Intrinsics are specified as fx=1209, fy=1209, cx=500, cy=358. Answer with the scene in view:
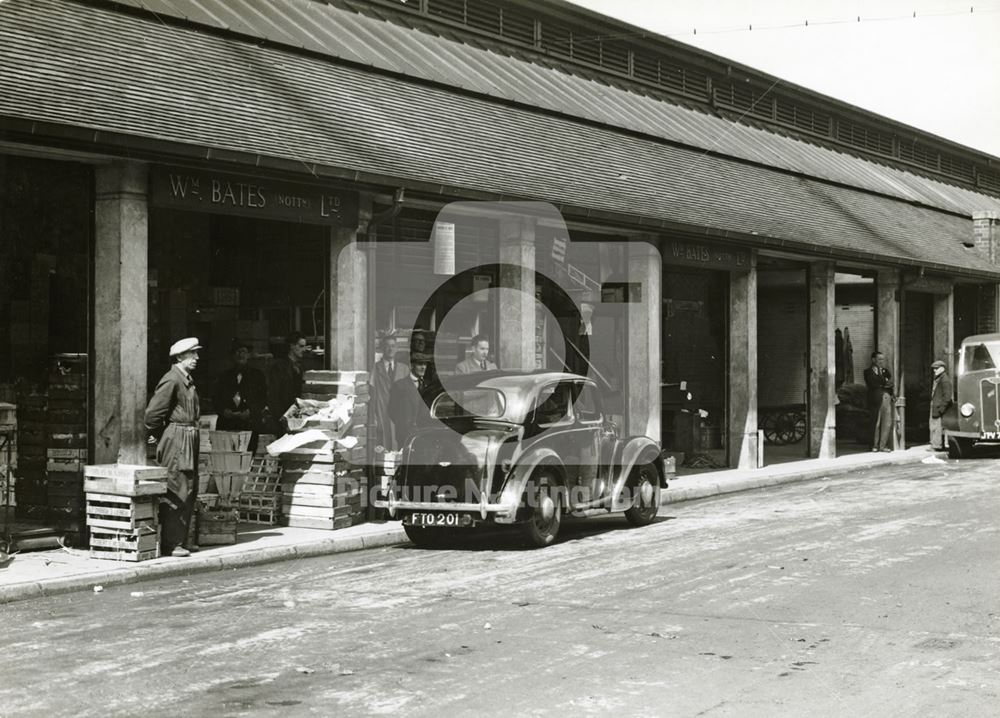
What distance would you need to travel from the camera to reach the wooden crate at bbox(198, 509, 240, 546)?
487 inches

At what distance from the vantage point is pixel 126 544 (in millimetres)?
11297

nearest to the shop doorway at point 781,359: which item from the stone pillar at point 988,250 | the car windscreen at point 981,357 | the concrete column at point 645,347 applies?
the car windscreen at point 981,357

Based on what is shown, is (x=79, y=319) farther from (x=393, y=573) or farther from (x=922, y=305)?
(x=922, y=305)

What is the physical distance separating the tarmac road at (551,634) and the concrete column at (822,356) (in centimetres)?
1114

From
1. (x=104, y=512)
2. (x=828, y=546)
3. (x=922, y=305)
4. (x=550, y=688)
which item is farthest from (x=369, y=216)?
(x=922, y=305)

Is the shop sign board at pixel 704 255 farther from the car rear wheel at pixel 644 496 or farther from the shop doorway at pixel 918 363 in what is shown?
the shop doorway at pixel 918 363

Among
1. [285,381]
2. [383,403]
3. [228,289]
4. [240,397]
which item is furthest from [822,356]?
[240,397]

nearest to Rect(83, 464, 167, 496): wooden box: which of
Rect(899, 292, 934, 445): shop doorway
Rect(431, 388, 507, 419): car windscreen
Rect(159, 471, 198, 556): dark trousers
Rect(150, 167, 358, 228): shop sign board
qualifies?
Rect(159, 471, 198, 556): dark trousers

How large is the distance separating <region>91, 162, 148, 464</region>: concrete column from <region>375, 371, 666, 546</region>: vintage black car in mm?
2689

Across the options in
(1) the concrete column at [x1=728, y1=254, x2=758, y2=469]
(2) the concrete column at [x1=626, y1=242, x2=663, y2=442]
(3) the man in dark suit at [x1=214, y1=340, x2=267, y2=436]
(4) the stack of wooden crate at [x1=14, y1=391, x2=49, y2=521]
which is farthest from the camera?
(1) the concrete column at [x1=728, y1=254, x2=758, y2=469]

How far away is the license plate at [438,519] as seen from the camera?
12.0 metres

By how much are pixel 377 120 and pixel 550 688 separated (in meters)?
10.5

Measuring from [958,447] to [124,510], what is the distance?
18179mm

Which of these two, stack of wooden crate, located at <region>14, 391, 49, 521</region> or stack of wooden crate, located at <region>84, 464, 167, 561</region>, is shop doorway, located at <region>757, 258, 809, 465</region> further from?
stack of wooden crate, located at <region>84, 464, 167, 561</region>
